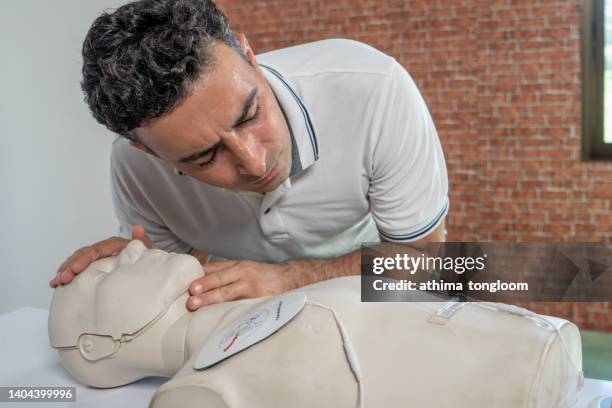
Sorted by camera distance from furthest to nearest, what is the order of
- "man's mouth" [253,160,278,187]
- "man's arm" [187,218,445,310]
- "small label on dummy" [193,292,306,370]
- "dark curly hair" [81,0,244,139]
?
"man's mouth" [253,160,278,187], "man's arm" [187,218,445,310], "dark curly hair" [81,0,244,139], "small label on dummy" [193,292,306,370]

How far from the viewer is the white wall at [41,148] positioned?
3.29 m

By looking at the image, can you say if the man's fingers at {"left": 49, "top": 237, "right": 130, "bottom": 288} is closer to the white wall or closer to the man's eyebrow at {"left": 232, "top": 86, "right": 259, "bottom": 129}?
the man's eyebrow at {"left": 232, "top": 86, "right": 259, "bottom": 129}

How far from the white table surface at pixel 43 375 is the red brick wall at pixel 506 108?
2933mm

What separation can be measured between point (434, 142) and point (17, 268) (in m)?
2.57

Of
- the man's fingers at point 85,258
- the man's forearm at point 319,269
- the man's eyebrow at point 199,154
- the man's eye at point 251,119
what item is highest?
the man's eye at point 251,119

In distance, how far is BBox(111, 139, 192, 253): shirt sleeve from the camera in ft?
5.58

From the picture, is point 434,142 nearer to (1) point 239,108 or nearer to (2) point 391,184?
(2) point 391,184

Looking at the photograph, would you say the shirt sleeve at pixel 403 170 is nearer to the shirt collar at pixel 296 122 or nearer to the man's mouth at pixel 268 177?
the shirt collar at pixel 296 122

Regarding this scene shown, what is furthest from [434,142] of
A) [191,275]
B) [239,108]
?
[191,275]

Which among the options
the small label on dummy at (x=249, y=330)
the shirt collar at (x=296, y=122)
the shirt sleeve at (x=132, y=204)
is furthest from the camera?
the shirt sleeve at (x=132, y=204)

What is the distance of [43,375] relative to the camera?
1.40 meters

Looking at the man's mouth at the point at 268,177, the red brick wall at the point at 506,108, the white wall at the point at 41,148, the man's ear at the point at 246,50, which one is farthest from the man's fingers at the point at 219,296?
the red brick wall at the point at 506,108

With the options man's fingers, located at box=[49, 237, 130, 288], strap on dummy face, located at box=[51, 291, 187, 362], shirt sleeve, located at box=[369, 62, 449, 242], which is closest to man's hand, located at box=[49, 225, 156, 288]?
man's fingers, located at box=[49, 237, 130, 288]

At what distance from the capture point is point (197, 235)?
175 cm
